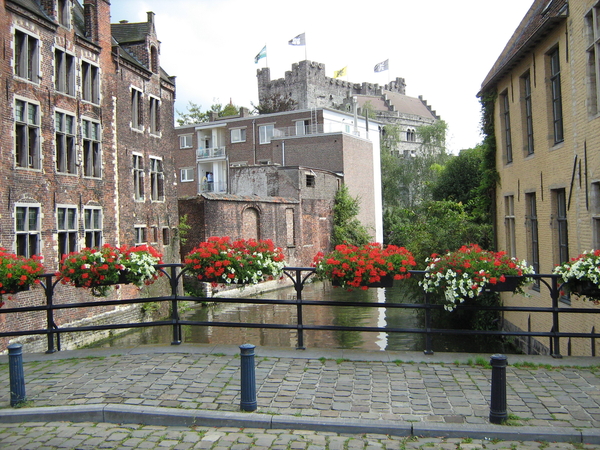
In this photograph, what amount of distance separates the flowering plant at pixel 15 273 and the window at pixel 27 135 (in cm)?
1208

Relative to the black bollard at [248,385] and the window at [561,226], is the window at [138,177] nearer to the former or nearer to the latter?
the window at [561,226]

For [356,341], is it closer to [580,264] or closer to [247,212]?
[580,264]

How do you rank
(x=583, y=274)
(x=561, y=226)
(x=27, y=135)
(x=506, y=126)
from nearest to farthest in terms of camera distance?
(x=583, y=274)
(x=561, y=226)
(x=506, y=126)
(x=27, y=135)

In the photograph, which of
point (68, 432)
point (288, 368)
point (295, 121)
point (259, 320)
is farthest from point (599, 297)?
point (295, 121)

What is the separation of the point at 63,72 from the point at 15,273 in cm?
1490

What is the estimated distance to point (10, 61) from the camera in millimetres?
17469

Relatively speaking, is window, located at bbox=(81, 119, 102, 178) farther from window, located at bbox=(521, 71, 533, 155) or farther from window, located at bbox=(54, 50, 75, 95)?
window, located at bbox=(521, 71, 533, 155)

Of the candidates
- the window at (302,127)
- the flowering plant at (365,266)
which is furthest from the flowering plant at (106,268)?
the window at (302,127)

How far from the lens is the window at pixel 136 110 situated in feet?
82.6

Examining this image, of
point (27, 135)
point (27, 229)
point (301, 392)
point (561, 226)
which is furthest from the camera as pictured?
point (27, 135)

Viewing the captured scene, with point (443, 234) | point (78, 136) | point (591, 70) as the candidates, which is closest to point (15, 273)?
point (591, 70)

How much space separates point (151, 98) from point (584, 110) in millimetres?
20663

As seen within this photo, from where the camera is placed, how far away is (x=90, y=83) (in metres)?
22.1

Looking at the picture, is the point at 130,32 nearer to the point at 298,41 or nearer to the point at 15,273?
the point at 15,273
